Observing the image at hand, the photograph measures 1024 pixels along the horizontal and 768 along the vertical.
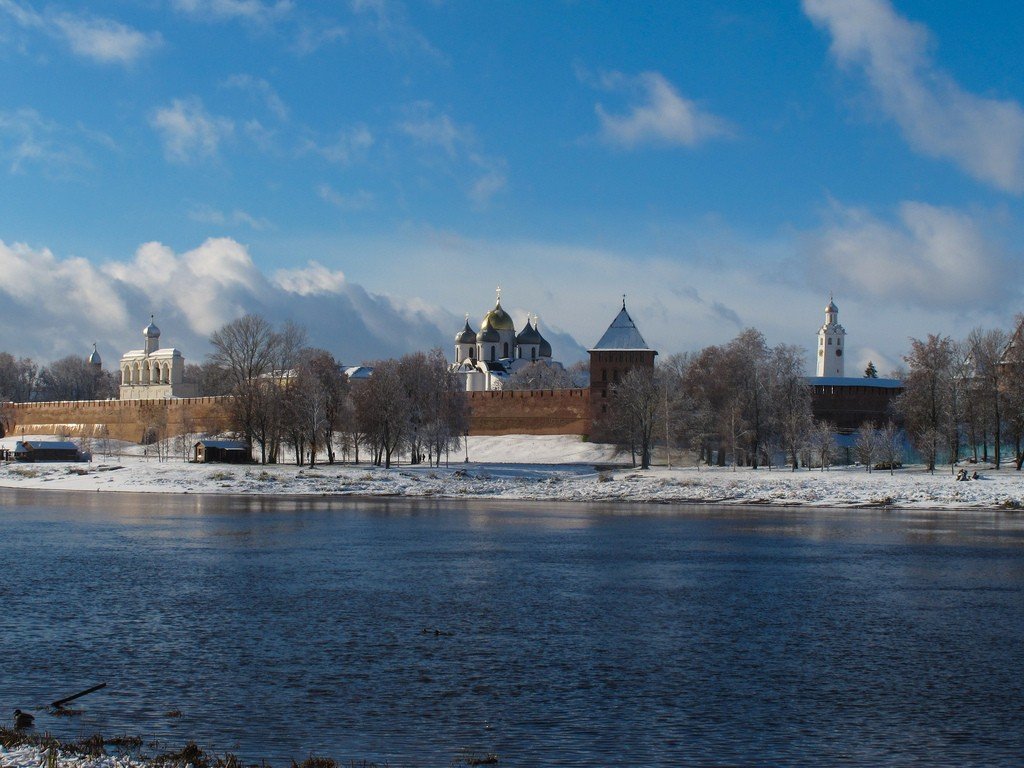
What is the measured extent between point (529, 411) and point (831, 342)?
37877 millimetres

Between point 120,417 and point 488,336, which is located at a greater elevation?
point 488,336

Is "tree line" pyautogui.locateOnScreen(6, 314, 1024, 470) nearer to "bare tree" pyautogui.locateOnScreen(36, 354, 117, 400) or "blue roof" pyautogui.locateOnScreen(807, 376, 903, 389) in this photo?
"blue roof" pyautogui.locateOnScreen(807, 376, 903, 389)

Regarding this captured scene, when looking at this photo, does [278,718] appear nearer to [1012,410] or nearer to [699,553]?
[699,553]

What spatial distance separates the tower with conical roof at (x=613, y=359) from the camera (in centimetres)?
6400

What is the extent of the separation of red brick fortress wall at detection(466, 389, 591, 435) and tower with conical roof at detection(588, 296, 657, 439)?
1.15 metres

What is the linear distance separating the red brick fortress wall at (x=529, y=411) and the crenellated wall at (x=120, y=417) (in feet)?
46.9

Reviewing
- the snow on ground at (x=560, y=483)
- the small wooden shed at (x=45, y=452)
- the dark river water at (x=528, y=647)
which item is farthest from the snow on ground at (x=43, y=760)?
the small wooden shed at (x=45, y=452)

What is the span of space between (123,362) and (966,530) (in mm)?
79710

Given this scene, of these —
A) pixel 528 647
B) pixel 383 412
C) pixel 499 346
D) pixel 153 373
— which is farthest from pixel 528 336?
pixel 528 647

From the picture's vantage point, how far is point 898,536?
23.0 metres

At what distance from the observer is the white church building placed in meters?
87.6

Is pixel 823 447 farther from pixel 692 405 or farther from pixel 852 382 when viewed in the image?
pixel 852 382

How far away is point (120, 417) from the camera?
253ft

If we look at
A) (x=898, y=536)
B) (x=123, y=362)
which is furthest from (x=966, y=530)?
(x=123, y=362)
